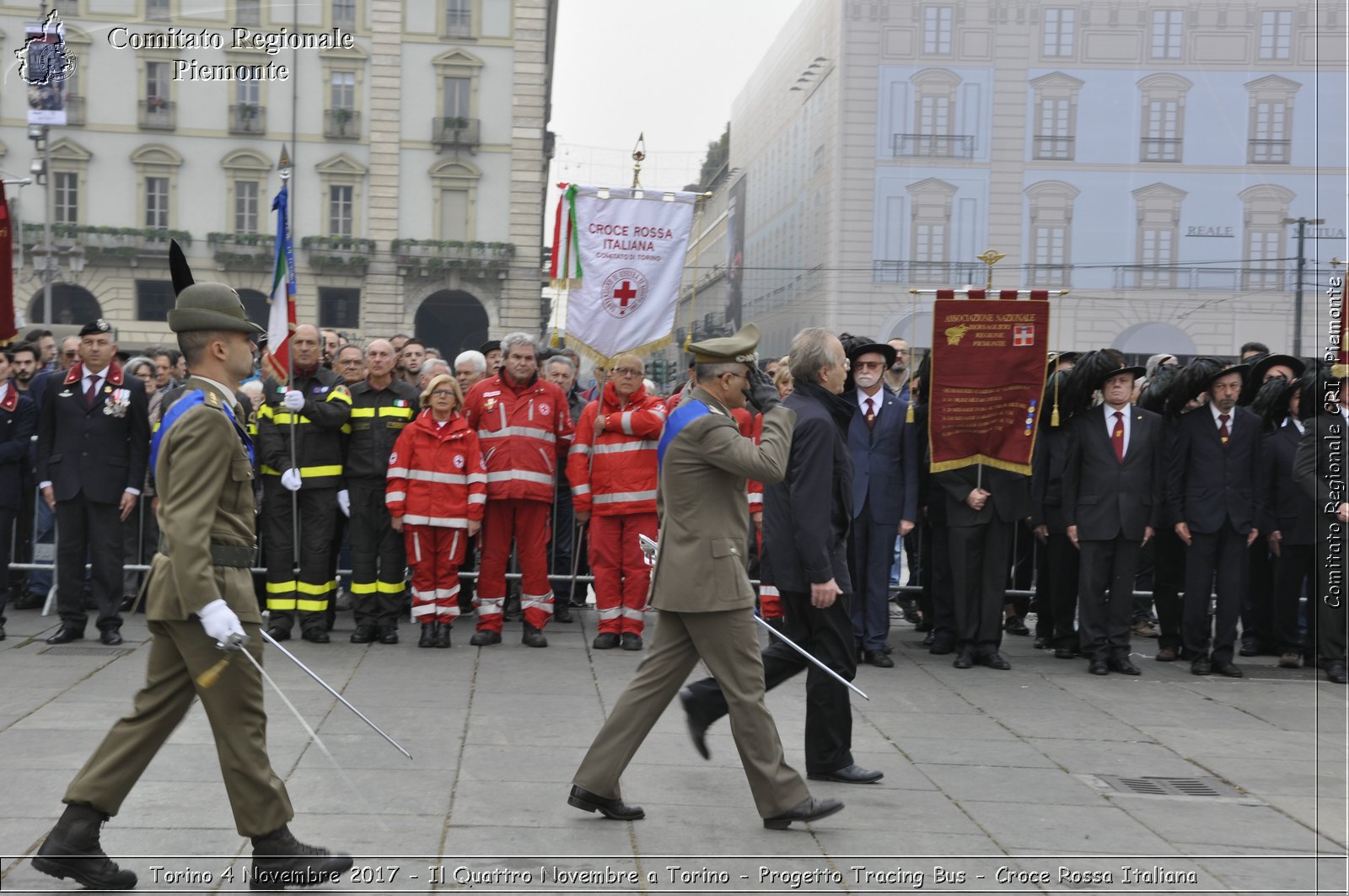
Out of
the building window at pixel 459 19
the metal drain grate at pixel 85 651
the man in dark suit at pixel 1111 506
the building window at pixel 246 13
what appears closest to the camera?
the metal drain grate at pixel 85 651

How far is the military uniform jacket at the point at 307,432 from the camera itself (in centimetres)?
941

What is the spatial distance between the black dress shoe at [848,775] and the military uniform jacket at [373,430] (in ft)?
15.1

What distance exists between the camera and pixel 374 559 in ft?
31.4

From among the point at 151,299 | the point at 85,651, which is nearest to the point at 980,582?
the point at 85,651

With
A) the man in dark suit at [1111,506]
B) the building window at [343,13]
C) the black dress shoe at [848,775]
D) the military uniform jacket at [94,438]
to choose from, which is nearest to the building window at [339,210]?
the building window at [343,13]

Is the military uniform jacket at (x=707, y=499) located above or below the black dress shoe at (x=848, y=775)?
above

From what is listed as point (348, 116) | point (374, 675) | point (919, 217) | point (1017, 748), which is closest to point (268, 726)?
point (374, 675)

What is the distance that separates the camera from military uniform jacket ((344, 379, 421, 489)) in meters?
Answer: 9.55

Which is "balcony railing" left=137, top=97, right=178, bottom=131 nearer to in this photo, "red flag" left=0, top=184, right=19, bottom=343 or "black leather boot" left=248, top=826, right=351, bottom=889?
"red flag" left=0, top=184, right=19, bottom=343

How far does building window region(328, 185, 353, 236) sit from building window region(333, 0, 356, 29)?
5422 mm

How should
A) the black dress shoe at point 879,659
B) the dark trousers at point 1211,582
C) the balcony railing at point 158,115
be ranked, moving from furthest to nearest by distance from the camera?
1. the balcony railing at point 158,115
2. the dark trousers at point 1211,582
3. the black dress shoe at point 879,659

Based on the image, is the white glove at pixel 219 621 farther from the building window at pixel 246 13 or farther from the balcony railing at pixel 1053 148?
the building window at pixel 246 13

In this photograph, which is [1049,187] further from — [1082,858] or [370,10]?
[370,10]

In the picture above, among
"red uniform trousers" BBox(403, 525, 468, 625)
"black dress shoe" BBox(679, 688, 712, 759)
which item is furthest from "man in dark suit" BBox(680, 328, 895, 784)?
"red uniform trousers" BBox(403, 525, 468, 625)
